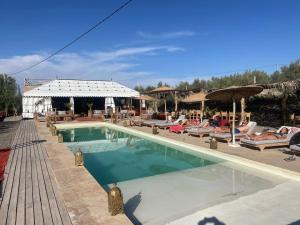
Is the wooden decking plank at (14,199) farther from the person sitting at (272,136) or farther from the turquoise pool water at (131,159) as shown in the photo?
the person sitting at (272,136)

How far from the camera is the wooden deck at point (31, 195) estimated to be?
4.83m

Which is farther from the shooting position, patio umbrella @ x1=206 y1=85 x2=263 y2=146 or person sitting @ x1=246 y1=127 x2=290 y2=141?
patio umbrella @ x1=206 y1=85 x2=263 y2=146

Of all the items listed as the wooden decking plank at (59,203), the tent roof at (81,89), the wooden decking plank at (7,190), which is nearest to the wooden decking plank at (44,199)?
the wooden decking plank at (59,203)

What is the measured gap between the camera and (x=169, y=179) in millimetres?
8312

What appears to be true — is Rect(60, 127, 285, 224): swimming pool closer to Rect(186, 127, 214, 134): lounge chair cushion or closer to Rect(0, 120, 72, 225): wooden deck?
Rect(0, 120, 72, 225): wooden deck

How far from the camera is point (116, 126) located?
2053cm

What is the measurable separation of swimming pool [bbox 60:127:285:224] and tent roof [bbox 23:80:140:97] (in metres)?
18.4

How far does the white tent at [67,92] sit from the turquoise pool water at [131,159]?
1578cm

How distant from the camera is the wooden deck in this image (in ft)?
15.9

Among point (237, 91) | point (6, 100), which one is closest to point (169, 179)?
point (237, 91)

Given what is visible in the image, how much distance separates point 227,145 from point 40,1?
36.7ft

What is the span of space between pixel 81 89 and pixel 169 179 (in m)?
25.7

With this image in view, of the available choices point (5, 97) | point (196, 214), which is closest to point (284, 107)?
point (196, 214)

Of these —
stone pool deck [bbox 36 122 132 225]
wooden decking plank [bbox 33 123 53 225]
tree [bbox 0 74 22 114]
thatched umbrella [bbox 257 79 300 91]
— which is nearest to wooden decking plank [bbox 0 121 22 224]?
wooden decking plank [bbox 33 123 53 225]
